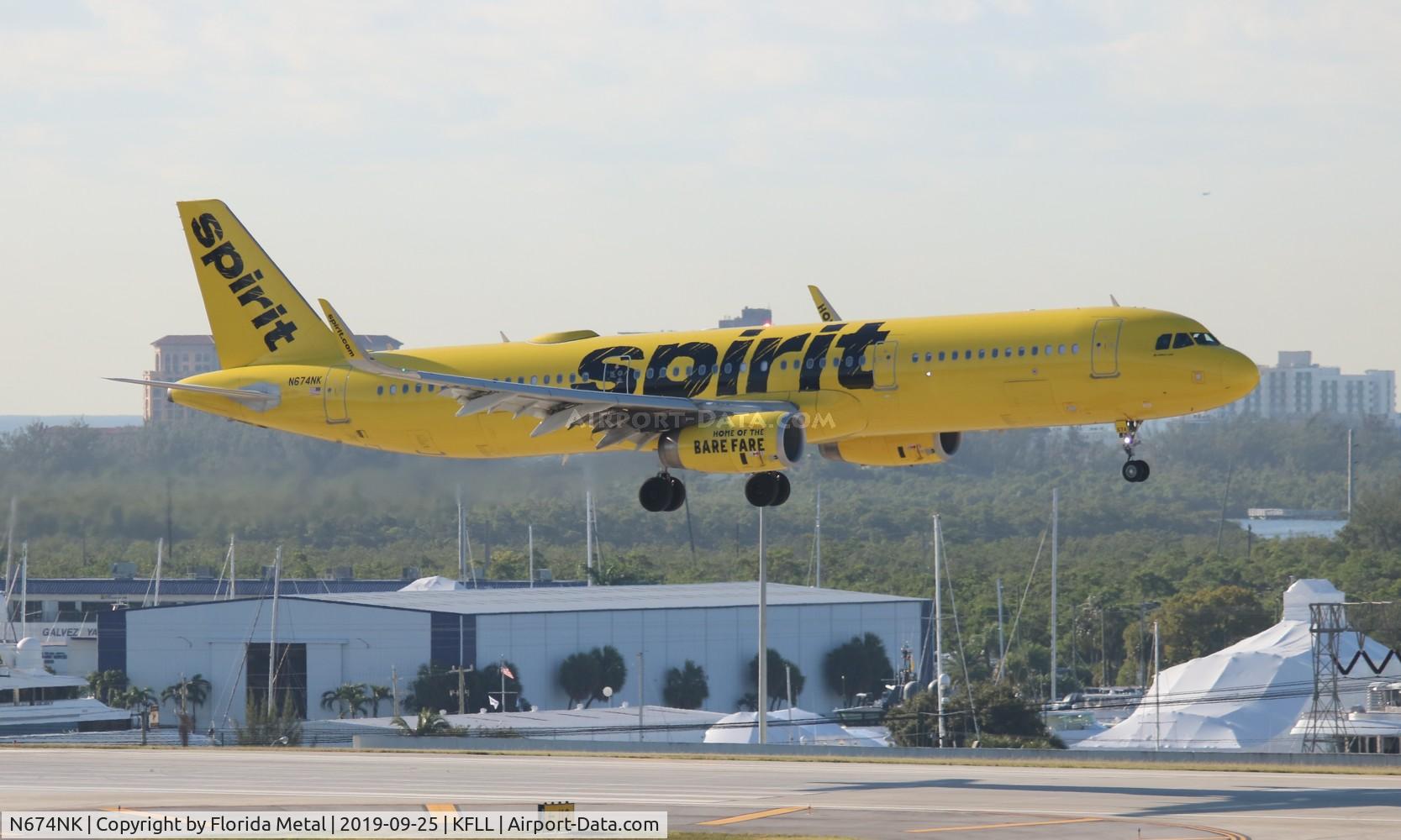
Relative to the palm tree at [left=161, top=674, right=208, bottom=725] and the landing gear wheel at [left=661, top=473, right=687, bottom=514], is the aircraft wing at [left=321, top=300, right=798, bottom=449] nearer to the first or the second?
the landing gear wheel at [left=661, top=473, right=687, bottom=514]

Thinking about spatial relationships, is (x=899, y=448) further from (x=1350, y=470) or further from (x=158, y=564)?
(x=1350, y=470)

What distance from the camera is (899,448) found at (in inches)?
2344

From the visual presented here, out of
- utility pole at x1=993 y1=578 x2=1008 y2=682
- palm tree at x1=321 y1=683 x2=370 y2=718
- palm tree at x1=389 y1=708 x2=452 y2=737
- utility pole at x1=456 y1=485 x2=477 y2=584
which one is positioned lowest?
palm tree at x1=321 y1=683 x2=370 y2=718

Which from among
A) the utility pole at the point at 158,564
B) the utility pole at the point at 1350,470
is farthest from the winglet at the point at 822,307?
the utility pole at the point at 1350,470

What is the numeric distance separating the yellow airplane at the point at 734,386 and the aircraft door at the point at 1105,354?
0.16 ft

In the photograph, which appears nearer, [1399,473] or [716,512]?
[716,512]

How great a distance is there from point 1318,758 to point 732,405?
22.0m

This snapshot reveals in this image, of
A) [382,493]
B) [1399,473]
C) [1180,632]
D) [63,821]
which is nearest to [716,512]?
[1180,632]

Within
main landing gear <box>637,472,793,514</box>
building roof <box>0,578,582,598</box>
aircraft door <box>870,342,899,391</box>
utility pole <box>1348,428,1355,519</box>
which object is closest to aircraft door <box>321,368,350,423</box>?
main landing gear <box>637,472,793,514</box>

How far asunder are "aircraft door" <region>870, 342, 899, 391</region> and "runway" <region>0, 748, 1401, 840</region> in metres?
11.0

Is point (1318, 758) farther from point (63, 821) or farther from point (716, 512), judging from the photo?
point (716, 512)

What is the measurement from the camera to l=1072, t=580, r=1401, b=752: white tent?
97688 mm

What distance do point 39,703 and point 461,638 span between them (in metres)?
25.1

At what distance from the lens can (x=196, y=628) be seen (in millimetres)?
128125
